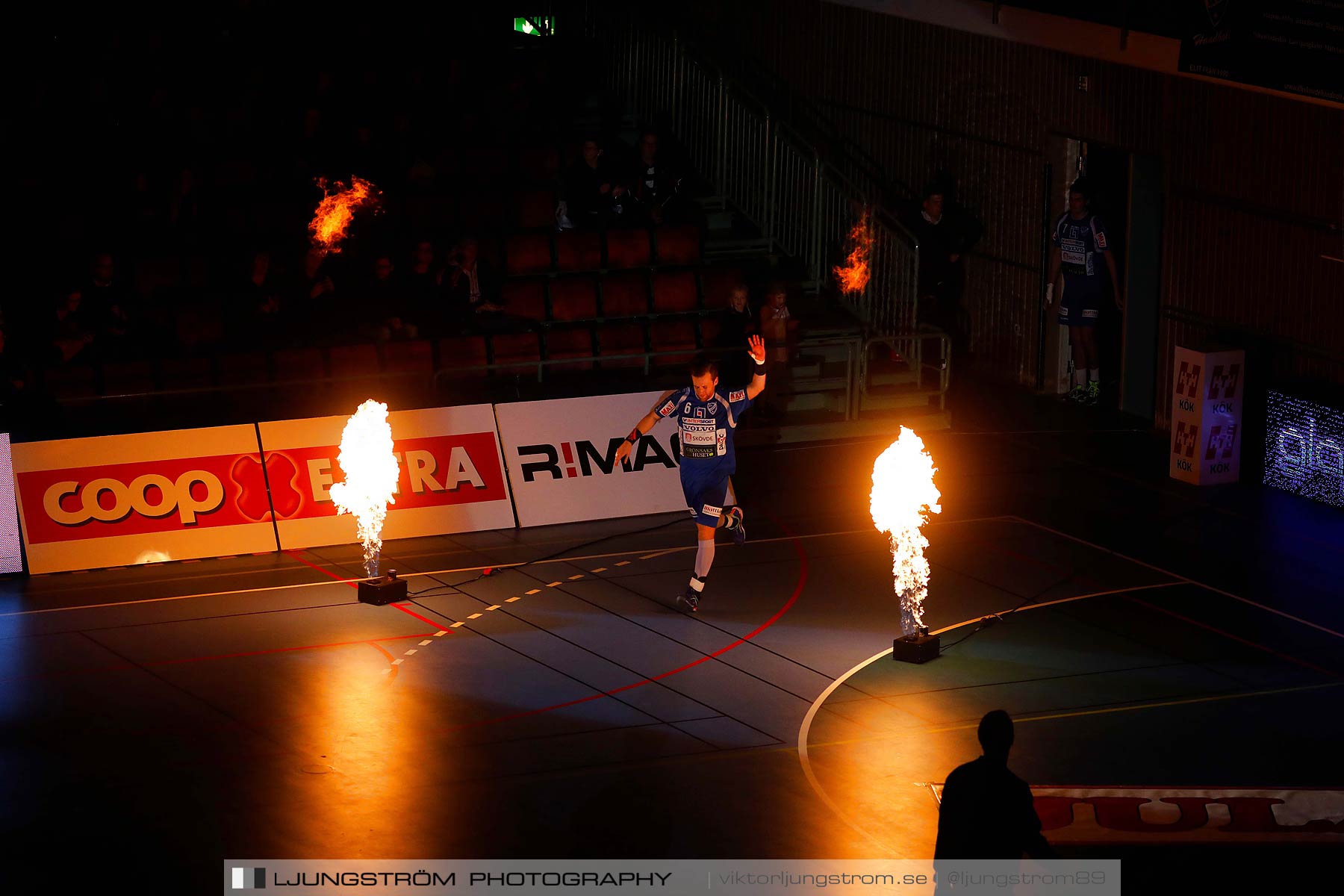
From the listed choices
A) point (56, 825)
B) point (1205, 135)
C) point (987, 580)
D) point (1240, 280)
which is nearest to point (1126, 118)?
point (1205, 135)

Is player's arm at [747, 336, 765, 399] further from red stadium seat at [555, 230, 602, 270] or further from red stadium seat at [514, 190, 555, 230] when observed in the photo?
red stadium seat at [514, 190, 555, 230]

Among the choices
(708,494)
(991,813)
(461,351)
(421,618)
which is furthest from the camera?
(461,351)

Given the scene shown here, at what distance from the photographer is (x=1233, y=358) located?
18.6 metres

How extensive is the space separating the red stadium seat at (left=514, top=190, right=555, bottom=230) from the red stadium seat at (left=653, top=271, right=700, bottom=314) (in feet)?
6.41

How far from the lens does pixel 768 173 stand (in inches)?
912

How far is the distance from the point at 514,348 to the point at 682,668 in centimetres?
793

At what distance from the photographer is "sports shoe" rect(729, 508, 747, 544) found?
15656mm

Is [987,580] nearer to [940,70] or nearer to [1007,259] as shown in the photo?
[1007,259]

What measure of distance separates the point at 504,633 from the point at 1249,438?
9.60 meters

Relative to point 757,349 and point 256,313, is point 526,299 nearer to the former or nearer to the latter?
point 256,313

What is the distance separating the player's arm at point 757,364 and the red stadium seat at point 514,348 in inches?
208

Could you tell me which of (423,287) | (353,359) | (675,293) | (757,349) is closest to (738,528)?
(757,349)

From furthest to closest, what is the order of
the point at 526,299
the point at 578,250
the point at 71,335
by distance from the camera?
the point at 578,250, the point at 526,299, the point at 71,335

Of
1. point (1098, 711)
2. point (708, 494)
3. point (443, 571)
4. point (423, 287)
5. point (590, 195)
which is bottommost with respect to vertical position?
point (1098, 711)
